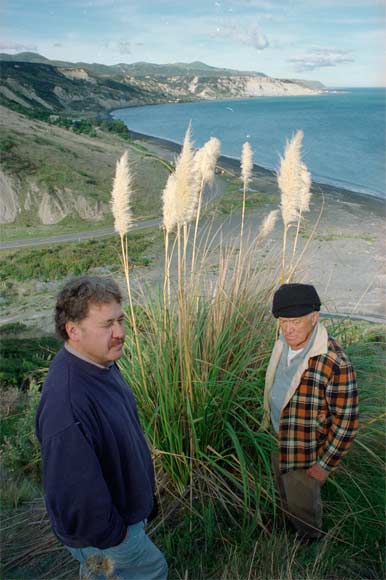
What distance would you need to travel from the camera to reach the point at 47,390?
1991 mm

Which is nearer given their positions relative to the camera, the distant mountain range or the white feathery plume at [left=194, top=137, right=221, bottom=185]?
the white feathery plume at [left=194, top=137, right=221, bottom=185]

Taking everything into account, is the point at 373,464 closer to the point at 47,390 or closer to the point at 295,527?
the point at 295,527

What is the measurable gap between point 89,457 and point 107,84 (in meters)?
97.4

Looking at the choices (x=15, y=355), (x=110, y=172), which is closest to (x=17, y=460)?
(x=15, y=355)

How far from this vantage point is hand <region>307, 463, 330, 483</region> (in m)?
2.61

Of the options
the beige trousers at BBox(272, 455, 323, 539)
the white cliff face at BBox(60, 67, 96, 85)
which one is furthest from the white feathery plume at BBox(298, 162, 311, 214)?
the white cliff face at BBox(60, 67, 96, 85)

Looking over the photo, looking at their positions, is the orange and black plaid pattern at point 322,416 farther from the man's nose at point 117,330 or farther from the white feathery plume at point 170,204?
the white feathery plume at point 170,204

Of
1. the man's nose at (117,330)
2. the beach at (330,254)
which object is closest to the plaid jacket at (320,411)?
the man's nose at (117,330)

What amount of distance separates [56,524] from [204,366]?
1470mm

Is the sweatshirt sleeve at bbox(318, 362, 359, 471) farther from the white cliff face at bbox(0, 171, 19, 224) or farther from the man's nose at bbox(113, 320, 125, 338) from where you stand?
the white cliff face at bbox(0, 171, 19, 224)

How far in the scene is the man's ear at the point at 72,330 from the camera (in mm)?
2104

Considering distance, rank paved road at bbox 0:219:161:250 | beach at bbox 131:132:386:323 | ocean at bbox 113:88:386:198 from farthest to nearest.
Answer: ocean at bbox 113:88:386:198 < paved road at bbox 0:219:161:250 < beach at bbox 131:132:386:323

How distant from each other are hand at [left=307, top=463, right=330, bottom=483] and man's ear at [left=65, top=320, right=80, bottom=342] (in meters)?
1.34

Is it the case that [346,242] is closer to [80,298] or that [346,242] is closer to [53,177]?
[53,177]
